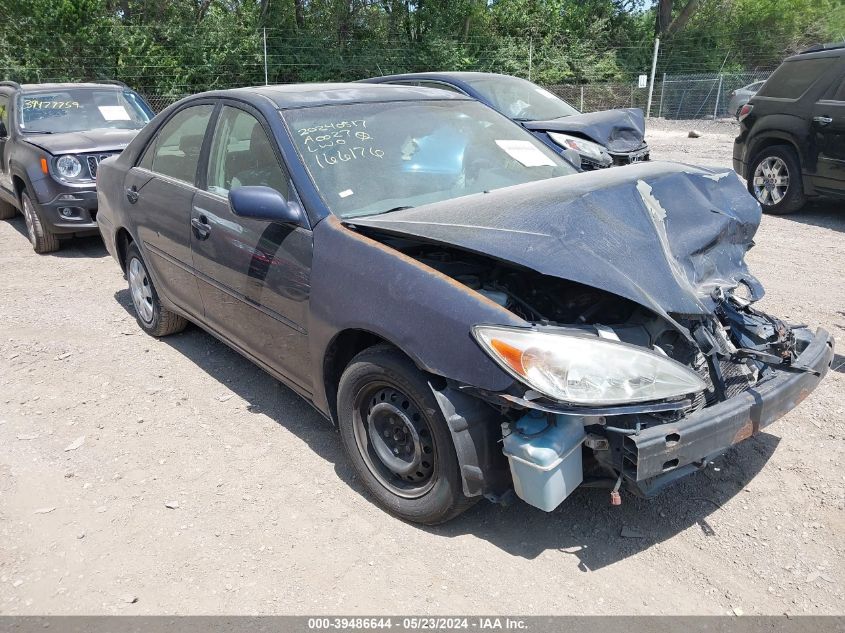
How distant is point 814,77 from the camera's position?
7.91 meters

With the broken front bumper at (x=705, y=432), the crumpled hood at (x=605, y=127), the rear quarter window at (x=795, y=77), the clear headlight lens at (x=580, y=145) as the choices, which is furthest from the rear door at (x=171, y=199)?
the rear quarter window at (x=795, y=77)

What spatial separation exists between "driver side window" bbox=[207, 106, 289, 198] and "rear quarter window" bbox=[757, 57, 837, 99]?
6.88m

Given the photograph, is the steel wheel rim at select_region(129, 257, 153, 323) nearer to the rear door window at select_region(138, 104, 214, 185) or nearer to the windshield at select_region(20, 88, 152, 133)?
the rear door window at select_region(138, 104, 214, 185)

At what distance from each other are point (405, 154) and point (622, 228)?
127 centimetres

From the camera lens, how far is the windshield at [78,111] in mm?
8055

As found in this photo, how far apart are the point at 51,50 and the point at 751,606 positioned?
20202 millimetres

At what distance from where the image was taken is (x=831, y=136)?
24.5 feet

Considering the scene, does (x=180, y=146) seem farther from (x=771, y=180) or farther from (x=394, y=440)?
(x=771, y=180)

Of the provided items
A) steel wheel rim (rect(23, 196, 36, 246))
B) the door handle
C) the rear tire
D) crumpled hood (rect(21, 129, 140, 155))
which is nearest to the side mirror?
the door handle

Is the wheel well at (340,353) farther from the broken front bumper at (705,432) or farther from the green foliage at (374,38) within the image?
the green foliage at (374,38)

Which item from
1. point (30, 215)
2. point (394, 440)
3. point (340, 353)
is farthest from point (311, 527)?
point (30, 215)

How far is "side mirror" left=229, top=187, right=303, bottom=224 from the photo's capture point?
10.6 feet

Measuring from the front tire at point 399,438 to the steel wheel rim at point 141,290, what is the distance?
2583 millimetres

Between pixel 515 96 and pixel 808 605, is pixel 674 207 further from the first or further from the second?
pixel 515 96
